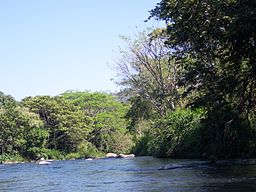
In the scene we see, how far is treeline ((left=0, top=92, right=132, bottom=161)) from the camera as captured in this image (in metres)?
58.0

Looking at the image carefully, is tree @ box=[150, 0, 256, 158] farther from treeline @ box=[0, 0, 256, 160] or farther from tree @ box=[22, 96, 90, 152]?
tree @ box=[22, 96, 90, 152]

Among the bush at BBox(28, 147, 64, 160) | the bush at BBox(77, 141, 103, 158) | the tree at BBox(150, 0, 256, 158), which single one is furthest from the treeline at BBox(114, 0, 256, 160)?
the bush at BBox(28, 147, 64, 160)

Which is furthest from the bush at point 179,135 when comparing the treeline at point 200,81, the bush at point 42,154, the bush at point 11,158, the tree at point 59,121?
the tree at point 59,121

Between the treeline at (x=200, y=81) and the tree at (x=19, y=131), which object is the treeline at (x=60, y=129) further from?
the treeline at (x=200, y=81)

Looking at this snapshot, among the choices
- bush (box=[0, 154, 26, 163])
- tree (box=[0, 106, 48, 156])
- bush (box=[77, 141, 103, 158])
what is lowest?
bush (box=[0, 154, 26, 163])

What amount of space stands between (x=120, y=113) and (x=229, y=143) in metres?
48.9

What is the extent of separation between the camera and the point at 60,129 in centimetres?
6319

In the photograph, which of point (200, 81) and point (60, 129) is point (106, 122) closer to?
point (60, 129)

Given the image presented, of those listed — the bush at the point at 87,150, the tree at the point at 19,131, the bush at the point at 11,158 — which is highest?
the tree at the point at 19,131

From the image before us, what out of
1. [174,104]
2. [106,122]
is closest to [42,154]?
[106,122]

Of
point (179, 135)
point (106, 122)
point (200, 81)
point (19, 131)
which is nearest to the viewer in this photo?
point (200, 81)

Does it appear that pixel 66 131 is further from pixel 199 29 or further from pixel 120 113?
pixel 199 29

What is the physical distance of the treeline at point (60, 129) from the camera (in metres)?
58.0

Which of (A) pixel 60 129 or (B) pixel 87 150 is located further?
(B) pixel 87 150
